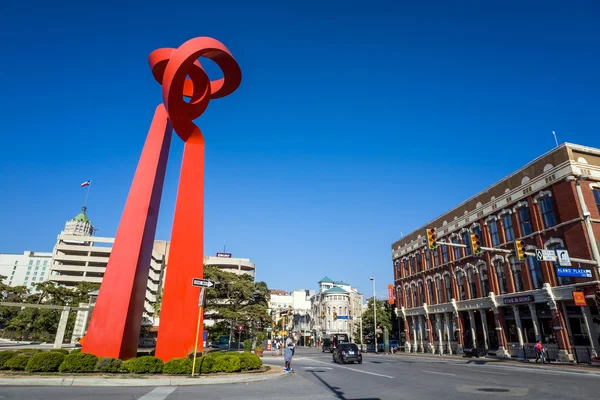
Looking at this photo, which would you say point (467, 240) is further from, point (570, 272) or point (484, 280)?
point (570, 272)

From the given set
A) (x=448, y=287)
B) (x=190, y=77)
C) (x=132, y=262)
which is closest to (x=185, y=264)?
(x=132, y=262)

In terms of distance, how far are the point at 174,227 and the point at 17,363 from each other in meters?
7.79

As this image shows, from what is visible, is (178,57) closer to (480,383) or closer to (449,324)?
(480,383)

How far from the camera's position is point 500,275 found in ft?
111

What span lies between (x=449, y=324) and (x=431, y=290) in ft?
15.6

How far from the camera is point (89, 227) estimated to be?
146875 millimetres

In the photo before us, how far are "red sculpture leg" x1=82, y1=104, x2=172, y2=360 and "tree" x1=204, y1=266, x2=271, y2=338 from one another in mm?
34175

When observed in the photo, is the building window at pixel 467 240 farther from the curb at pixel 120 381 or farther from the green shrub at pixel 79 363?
the green shrub at pixel 79 363

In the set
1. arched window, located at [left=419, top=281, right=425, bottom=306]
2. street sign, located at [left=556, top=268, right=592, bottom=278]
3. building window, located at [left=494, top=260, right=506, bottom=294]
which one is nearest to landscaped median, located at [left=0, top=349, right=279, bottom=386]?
street sign, located at [left=556, top=268, right=592, bottom=278]

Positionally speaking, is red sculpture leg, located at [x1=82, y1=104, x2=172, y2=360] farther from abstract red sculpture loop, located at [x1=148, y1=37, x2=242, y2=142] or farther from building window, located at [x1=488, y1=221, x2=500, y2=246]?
building window, located at [x1=488, y1=221, x2=500, y2=246]

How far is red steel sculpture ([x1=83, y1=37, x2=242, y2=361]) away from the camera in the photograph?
15500 millimetres

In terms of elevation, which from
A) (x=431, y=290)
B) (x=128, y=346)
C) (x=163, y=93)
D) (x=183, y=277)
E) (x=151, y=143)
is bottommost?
(x=128, y=346)

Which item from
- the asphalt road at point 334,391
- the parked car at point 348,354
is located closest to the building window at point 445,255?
the parked car at point 348,354

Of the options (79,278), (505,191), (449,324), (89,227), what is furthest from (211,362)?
(89,227)
